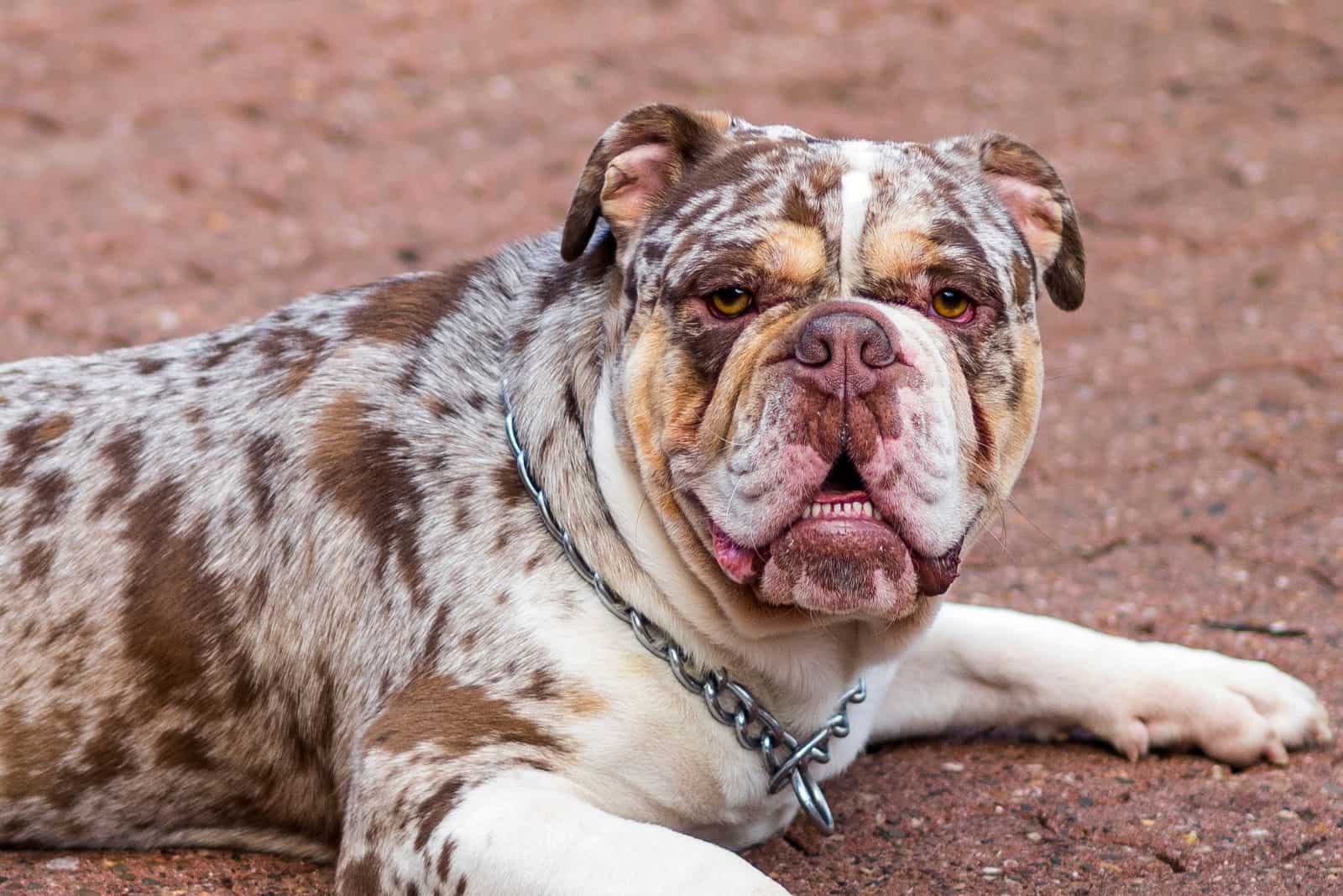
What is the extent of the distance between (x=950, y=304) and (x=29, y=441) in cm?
190

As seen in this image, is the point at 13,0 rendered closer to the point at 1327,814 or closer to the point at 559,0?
the point at 559,0

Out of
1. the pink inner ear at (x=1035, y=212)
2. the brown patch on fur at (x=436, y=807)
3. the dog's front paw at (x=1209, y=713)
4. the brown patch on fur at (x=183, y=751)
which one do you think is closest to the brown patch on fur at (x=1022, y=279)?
the pink inner ear at (x=1035, y=212)

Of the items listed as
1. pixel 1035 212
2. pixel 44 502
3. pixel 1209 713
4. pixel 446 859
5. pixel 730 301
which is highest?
pixel 1035 212

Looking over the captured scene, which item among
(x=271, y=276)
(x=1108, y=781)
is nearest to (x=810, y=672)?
(x=1108, y=781)

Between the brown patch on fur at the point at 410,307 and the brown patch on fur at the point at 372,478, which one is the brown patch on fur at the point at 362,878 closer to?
the brown patch on fur at the point at 372,478

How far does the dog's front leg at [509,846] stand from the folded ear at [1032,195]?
1429 millimetres

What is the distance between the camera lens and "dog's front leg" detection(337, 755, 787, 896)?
119 inches

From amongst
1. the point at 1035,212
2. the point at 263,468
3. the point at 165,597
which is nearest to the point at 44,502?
the point at 165,597

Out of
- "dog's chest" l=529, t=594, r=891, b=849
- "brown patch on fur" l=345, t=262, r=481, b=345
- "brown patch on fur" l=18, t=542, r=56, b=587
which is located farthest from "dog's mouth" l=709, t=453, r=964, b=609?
"brown patch on fur" l=18, t=542, r=56, b=587

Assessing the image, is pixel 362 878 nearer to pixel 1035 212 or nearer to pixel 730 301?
pixel 730 301

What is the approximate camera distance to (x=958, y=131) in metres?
8.17

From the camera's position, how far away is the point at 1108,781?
159 inches

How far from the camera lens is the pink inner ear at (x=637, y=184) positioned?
141 inches

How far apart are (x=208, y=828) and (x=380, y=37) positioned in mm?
5922
